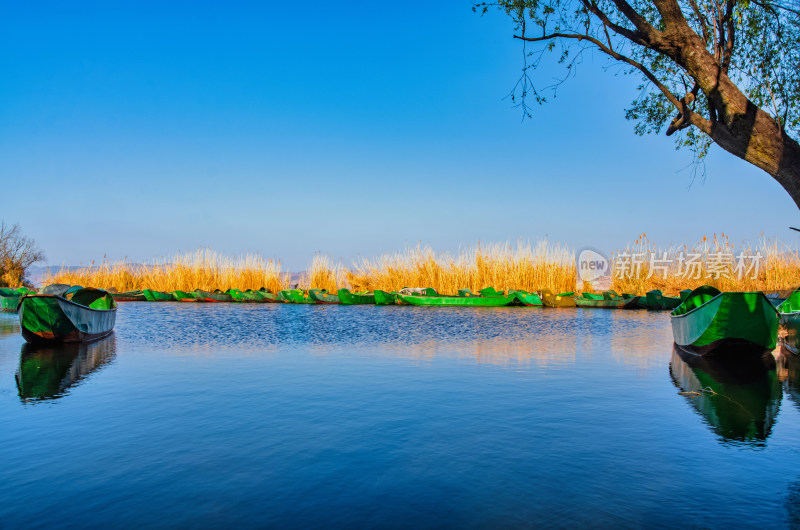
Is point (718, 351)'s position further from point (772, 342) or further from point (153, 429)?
point (153, 429)

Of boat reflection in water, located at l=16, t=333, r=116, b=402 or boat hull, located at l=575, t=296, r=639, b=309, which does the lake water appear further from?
boat hull, located at l=575, t=296, r=639, b=309

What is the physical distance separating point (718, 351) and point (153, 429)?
10271 mm

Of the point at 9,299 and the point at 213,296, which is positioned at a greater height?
the point at 213,296

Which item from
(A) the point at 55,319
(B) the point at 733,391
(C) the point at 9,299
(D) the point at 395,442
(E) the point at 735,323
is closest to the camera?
(D) the point at 395,442

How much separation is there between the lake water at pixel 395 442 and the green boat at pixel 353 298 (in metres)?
19.9

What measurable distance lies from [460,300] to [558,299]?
4.77m

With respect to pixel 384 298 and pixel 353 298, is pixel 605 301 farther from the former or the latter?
pixel 353 298

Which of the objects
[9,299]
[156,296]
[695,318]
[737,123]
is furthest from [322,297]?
[737,123]

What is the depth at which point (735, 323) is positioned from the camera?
10773 millimetres

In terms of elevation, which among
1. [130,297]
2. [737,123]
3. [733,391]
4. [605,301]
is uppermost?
[737,123]

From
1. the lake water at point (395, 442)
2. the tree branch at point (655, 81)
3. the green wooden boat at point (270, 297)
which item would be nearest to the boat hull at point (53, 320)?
the lake water at point (395, 442)

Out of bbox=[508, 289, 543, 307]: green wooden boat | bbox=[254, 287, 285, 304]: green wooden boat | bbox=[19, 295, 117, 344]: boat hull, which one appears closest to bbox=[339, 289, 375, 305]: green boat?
bbox=[254, 287, 285, 304]: green wooden boat

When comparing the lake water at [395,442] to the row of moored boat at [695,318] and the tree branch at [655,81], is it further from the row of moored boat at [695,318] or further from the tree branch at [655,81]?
the tree branch at [655,81]

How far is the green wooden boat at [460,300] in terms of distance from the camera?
2886 centimetres
